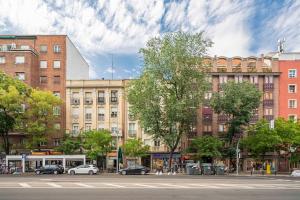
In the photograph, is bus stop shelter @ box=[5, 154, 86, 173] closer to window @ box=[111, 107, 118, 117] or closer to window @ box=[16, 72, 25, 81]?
window @ box=[111, 107, 118, 117]

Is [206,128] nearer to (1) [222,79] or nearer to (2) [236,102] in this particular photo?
(1) [222,79]

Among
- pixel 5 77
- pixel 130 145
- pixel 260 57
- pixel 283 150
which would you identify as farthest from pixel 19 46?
pixel 283 150

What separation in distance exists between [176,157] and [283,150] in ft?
56.1

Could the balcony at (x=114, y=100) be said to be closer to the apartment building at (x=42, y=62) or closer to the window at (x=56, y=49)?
the apartment building at (x=42, y=62)

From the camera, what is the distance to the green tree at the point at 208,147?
222 feet

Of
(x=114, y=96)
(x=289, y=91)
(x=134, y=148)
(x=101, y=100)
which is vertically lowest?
(x=134, y=148)

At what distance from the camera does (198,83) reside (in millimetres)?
62219

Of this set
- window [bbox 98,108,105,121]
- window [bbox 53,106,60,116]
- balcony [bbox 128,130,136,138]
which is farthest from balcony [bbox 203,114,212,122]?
window [bbox 53,106,60,116]

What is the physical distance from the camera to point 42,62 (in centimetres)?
7888

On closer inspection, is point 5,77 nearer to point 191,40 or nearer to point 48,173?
point 48,173

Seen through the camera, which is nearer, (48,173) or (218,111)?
(48,173)

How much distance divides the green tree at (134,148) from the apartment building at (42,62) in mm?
12919

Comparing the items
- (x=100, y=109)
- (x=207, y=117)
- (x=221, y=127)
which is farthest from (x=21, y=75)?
(x=221, y=127)

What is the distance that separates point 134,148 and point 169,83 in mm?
12971
